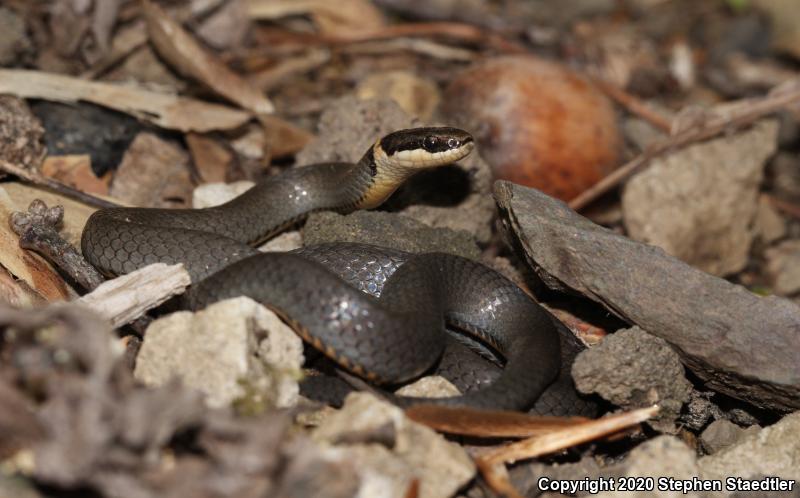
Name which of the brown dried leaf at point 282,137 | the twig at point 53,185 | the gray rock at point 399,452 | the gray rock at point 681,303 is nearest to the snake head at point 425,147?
the gray rock at point 681,303

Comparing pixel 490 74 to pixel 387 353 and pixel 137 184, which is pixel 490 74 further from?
pixel 387 353

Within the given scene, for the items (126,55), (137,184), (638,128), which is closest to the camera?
(137,184)

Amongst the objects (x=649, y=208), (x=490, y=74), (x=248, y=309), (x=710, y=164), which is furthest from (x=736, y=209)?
(x=248, y=309)

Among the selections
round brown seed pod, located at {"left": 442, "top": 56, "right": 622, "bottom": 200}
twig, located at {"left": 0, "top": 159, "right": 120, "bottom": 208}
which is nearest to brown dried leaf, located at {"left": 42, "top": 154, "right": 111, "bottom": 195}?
twig, located at {"left": 0, "top": 159, "right": 120, "bottom": 208}

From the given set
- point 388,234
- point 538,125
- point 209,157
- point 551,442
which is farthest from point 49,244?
point 538,125

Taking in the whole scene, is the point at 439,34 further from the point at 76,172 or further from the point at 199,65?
the point at 76,172

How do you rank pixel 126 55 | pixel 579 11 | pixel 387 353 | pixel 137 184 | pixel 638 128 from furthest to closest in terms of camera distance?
pixel 579 11
pixel 638 128
pixel 126 55
pixel 137 184
pixel 387 353
